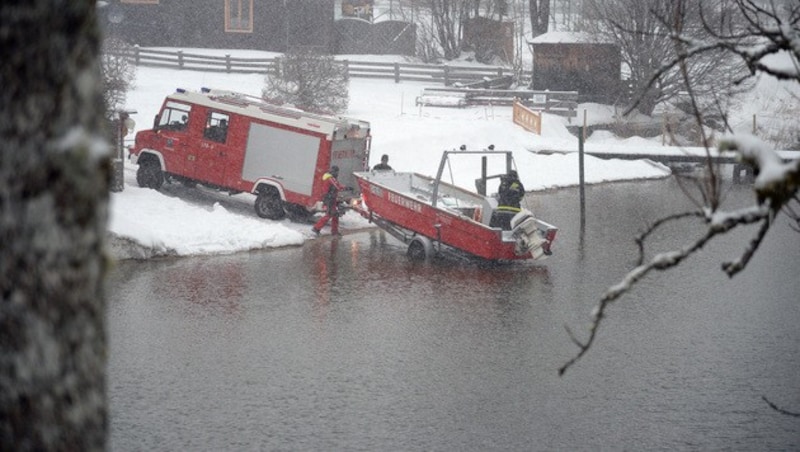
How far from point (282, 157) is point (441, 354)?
364 inches

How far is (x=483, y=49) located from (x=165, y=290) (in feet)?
127

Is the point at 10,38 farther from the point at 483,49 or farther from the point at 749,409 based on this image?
the point at 483,49

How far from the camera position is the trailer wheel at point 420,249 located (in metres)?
18.0

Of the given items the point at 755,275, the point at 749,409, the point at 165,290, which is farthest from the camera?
the point at 755,275

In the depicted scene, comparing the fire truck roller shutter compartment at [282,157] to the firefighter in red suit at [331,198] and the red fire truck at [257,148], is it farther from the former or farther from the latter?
the firefighter in red suit at [331,198]

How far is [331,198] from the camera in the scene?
19719mm

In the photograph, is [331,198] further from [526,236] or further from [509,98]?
[509,98]

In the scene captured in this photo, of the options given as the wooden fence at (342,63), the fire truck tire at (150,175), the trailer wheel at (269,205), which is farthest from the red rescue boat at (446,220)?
the wooden fence at (342,63)

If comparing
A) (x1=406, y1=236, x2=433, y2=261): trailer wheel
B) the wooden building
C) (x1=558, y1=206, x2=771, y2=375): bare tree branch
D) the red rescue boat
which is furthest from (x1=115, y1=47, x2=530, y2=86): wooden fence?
(x1=558, y1=206, x2=771, y2=375): bare tree branch

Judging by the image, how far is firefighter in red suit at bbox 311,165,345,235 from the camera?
64.2 ft

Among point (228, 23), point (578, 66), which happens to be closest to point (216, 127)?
point (578, 66)

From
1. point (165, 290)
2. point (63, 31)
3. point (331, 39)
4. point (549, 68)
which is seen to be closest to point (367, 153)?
point (165, 290)

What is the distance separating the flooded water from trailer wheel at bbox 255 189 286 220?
101 inches

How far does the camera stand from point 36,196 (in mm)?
2289
